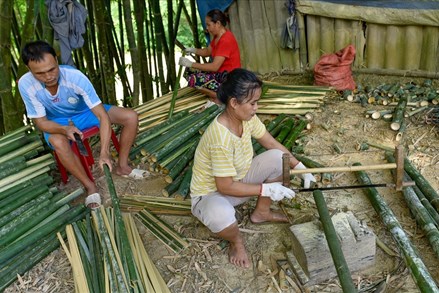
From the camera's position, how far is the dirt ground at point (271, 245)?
9.04ft

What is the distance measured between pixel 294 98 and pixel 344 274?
272cm

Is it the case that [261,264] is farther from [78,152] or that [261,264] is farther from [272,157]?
[78,152]

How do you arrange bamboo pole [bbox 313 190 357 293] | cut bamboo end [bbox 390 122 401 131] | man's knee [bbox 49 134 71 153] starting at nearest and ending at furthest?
bamboo pole [bbox 313 190 357 293]
man's knee [bbox 49 134 71 153]
cut bamboo end [bbox 390 122 401 131]

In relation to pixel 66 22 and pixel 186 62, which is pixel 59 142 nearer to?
pixel 66 22

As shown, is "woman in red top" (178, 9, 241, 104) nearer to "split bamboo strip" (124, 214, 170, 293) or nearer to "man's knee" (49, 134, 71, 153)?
"man's knee" (49, 134, 71, 153)

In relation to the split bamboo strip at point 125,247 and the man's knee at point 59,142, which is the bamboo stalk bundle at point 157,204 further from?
the man's knee at point 59,142

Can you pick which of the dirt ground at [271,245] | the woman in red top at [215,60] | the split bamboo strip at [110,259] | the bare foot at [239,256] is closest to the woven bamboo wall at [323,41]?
the woman in red top at [215,60]

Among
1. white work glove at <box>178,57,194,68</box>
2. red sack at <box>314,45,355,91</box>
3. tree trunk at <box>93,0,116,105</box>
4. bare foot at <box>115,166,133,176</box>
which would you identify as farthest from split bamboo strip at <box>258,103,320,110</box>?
tree trunk at <box>93,0,116,105</box>

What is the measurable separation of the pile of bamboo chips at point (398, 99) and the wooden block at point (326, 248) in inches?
66.0

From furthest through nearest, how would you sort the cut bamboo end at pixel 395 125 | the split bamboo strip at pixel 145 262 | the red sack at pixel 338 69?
the red sack at pixel 338 69, the cut bamboo end at pixel 395 125, the split bamboo strip at pixel 145 262

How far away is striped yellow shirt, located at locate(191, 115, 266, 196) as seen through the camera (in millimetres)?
2621

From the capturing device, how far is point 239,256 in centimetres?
290

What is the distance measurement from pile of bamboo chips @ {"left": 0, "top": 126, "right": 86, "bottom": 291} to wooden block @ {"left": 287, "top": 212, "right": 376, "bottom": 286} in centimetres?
163

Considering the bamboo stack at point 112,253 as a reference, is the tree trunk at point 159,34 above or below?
above
